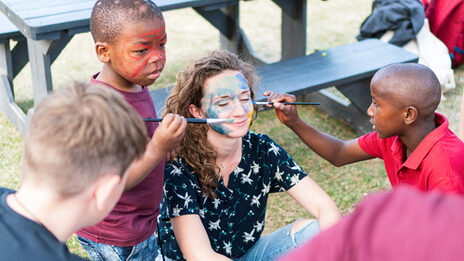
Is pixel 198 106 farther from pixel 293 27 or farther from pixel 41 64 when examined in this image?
pixel 293 27

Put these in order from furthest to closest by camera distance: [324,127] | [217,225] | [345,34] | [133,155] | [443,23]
→ 1. [345,34]
2. [443,23]
3. [324,127]
4. [217,225]
5. [133,155]

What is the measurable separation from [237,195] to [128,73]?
628mm

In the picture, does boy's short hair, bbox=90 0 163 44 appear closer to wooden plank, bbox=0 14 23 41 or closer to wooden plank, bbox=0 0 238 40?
wooden plank, bbox=0 0 238 40

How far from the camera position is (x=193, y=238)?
192cm

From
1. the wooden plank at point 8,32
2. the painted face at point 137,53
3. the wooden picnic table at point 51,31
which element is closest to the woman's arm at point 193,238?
the painted face at point 137,53

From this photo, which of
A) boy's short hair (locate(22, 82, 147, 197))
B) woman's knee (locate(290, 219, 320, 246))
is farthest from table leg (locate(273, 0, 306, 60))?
boy's short hair (locate(22, 82, 147, 197))

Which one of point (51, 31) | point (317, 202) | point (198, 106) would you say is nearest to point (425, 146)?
point (317, 202)

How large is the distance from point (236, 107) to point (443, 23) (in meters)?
3.86

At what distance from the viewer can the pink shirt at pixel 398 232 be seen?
669 millimetres

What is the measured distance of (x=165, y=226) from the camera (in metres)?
2.12

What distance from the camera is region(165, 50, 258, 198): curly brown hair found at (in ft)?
6.77

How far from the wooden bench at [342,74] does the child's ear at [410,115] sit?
1323 millimetres

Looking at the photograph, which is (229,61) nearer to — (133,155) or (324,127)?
(133,155)

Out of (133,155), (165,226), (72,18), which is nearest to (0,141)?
(72,18)
